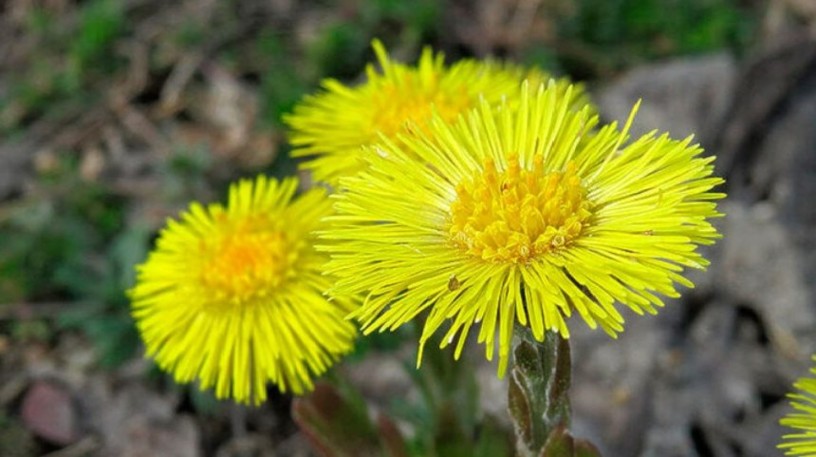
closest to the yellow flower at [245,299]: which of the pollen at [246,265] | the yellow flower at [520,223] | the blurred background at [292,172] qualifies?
the pollen at [246,265]

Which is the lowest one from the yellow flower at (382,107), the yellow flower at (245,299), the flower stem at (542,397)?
the flower stem at (542,397)

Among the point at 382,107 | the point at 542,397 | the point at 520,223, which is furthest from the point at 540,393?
the point at 382,107

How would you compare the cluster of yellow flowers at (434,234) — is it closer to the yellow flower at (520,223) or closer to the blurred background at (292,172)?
the yellow flower at (520,223)

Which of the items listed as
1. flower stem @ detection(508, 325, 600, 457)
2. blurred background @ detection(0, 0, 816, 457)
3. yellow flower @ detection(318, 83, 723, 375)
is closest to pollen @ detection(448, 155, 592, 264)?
yellow flower @ detection(318, 83, 723, 375)

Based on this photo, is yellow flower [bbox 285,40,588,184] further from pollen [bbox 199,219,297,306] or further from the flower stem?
the flower stem

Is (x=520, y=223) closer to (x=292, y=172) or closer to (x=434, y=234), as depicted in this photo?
(x=434, y=234)

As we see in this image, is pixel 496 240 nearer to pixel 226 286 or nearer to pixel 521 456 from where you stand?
pixel 521 456
